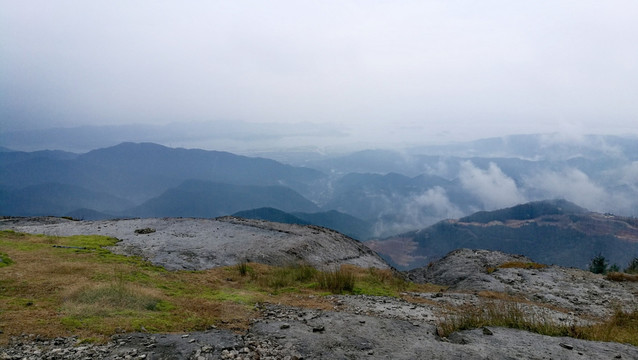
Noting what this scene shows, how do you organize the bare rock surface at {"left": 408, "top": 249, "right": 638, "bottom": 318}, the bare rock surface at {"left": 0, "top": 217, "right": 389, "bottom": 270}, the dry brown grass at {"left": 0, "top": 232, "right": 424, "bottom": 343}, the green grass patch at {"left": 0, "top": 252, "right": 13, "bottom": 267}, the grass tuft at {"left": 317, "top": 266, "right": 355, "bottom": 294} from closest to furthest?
the dry brown grass at {"left": 0, "top": 232, "right": 424, "bottom": 343}, the green grass patch at {"left": 0, "top": 252, "right": 13, "bottom": 267}, the grass tuft at {"left": 317, "top": 266, "right": 355, "bottom": 294}, the bare rock surface at {"left": 408, "top": 249, "right": 638, "bottom": 318}, the bare rock surface at {"left": 0, "top": 217, "right": 389, "bottom": 270}

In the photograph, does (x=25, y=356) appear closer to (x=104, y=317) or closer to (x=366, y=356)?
(x=104, y=317)

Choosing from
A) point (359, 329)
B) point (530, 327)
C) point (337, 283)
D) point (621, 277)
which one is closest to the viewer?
point (359, 329)

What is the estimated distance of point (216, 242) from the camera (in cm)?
2747

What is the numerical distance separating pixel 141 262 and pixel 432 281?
88.6 feet

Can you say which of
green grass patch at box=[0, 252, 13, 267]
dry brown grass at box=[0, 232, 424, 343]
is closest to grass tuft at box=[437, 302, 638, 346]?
dry brown grass at box=[0, 232, 424, 343]

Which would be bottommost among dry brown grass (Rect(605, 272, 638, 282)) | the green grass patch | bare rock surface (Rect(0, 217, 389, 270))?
dry brown grass (Rect(605, 272, 638, 282))

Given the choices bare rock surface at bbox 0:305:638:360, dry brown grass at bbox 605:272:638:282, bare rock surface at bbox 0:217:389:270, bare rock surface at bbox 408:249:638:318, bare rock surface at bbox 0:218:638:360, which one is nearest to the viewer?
bare rock surface at bbox 0:305:638:360

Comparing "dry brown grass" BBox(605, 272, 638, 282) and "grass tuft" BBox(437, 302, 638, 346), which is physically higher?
"grass tuft" BBox(437, 302, 638, 346)

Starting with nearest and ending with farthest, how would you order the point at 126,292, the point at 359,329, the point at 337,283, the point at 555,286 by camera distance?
1. the point at 359,329
2. the point at 126,292
3. the point at 337,283
4. the point at 555,286

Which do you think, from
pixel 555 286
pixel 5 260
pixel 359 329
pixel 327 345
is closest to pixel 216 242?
pixel 5 260

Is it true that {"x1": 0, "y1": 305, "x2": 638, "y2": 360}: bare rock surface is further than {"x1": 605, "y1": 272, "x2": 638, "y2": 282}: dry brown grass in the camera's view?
No

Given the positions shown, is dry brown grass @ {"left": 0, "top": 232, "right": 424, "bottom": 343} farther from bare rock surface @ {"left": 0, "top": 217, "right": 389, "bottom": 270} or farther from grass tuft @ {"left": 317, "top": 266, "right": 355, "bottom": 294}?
bare rock surface @ {"left": 0, "top": 217, "right": 389, "bottom": 270}

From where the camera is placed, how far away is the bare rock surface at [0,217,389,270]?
22.9m

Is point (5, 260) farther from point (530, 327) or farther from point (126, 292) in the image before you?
point (530, 327)
